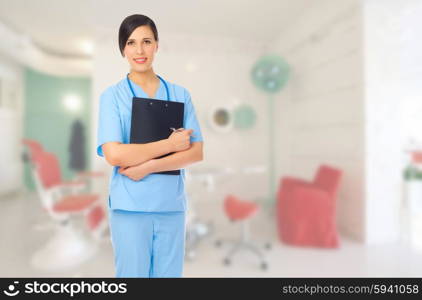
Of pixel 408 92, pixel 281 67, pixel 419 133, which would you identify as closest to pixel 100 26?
pixel 281 67

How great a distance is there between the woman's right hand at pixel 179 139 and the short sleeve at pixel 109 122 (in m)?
0.15

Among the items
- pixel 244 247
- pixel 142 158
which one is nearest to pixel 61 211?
pixel 244 247

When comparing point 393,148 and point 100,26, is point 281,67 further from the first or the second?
point 100,26

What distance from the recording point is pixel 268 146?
2.48 meters

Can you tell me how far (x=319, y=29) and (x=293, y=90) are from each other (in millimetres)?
923

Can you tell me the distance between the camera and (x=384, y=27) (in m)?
2.89

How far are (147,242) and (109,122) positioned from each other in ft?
1.27

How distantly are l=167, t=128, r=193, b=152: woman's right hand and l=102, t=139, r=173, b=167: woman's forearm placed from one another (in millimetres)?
27

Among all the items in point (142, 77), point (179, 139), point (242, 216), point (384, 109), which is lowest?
point (242, 216)

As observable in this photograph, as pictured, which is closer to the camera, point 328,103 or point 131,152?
point 131,152

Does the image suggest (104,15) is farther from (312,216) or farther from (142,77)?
(312,216)

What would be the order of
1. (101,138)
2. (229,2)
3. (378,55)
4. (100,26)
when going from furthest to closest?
(378,55)
(229,2)
(100,26)
(101,138)

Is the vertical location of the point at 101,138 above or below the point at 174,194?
above

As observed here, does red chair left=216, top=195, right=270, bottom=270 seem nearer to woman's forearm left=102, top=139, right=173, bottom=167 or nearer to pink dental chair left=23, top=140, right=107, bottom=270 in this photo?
pink dental chair left=23, top=140, right=107, bottom=270
